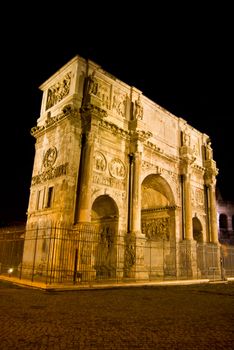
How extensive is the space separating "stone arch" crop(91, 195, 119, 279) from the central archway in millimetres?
4014

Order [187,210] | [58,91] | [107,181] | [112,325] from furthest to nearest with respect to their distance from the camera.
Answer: [187,210]
[58,91]
[107,181]
[112,325]

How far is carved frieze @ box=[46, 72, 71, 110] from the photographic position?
17312 mm

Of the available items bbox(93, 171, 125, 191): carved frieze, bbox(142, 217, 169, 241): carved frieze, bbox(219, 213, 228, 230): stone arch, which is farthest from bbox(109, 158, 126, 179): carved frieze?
bbox(219, 213, 228, 230): stone arch

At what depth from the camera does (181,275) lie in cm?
1917

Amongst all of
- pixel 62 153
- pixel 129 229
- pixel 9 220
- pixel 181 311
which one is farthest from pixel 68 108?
pixel 9 220

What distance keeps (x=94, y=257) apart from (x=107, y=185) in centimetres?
396

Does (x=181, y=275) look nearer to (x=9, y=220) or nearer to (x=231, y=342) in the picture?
(x=231, y=342)

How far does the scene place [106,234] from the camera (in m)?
16.2

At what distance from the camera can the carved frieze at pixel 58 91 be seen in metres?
17.3

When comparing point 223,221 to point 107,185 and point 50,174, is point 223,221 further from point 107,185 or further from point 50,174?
point 50,174

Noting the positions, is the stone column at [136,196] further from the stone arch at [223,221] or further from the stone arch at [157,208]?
the stone arch at [223,221]

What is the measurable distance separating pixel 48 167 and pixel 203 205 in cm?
1344

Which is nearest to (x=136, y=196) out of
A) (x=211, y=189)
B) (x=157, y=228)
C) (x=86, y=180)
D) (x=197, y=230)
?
(x=86, y=180)

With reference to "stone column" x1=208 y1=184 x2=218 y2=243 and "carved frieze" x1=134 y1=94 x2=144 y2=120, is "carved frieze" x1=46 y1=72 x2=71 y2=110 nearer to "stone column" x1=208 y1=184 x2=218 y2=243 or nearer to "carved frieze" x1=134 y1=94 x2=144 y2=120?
"carved frieze" x1=134 y1=94 x2=144 y2=120
